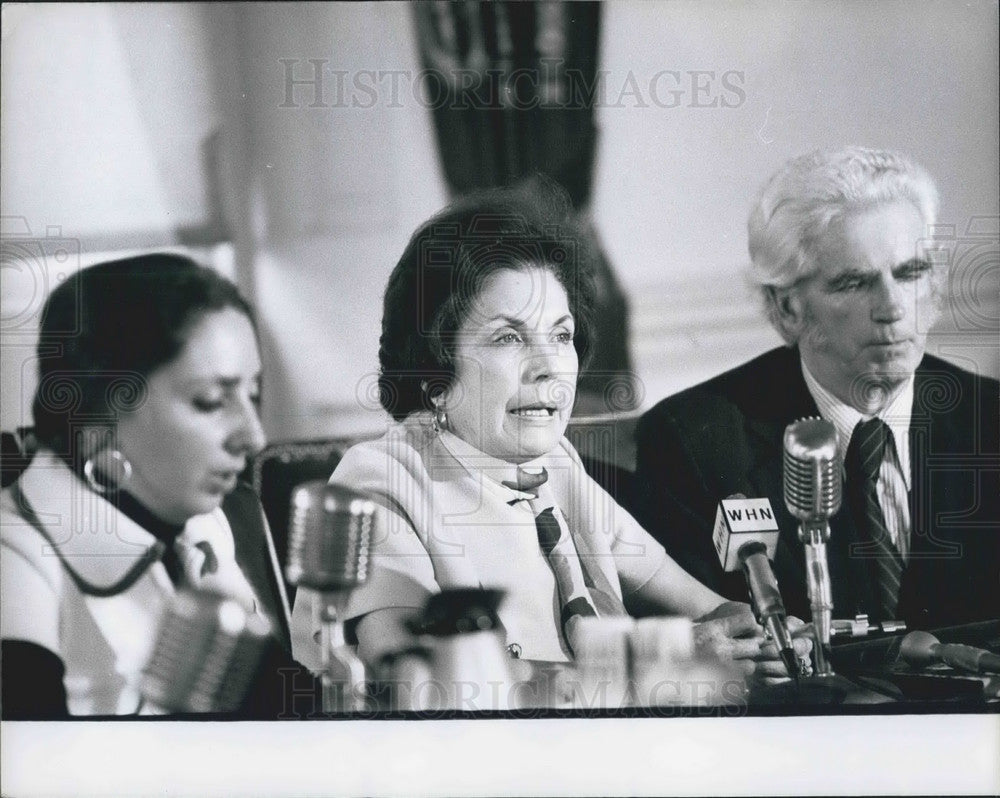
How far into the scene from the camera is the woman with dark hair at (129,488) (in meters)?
2.50

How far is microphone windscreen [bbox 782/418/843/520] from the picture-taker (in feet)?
8.34

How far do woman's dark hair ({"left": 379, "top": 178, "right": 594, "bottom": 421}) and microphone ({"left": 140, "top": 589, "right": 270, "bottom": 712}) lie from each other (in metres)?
0.58

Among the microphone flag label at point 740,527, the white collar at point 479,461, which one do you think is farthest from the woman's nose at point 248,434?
the microphone flag label at point 740,527

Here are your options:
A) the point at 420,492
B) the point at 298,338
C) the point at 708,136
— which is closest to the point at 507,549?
the point at 420,492

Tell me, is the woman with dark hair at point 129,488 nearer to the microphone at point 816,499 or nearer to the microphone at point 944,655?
the microphone at point 816,499

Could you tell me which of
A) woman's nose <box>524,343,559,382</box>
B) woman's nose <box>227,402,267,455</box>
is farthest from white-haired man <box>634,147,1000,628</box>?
woman's nose <box>227,402,267,455</box>

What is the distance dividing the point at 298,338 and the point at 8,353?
2.16 feet

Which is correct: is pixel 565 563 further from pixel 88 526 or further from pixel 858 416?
pixel 88 526

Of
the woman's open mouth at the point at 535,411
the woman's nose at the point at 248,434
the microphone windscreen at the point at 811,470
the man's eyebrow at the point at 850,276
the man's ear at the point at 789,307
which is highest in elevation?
the man's eyebrow at the point at 850,276

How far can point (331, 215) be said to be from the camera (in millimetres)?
2537

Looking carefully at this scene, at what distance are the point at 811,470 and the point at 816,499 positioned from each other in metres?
0.07

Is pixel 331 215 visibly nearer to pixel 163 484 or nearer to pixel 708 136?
pixel 163 484

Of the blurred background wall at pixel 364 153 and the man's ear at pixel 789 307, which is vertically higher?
the blurred background wall at pixel 364 153

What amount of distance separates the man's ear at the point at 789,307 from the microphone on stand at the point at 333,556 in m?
1.02
